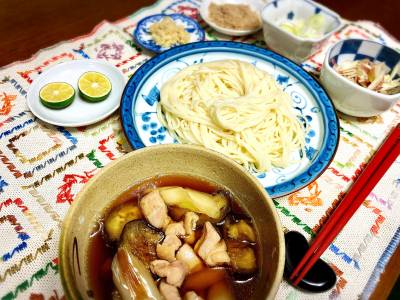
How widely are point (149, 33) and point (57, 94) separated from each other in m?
0.94

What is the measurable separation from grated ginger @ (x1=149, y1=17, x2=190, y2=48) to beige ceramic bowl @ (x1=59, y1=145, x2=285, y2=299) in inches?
57.8

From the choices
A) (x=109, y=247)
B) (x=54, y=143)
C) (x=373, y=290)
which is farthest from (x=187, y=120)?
(x=373, y=290)

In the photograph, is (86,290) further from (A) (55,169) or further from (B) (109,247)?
(A) (55,169)

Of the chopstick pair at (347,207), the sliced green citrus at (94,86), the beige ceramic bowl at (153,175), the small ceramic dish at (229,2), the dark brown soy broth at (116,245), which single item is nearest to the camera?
the beige ceramic bowl at (153,175)

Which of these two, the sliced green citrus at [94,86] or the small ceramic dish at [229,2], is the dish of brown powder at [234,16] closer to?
the small ceramic dish at [229,2]

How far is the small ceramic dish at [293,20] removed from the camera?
2.38m

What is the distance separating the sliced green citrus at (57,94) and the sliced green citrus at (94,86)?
7 centimetres

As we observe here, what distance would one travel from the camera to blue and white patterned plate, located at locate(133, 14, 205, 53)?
97.5 inches

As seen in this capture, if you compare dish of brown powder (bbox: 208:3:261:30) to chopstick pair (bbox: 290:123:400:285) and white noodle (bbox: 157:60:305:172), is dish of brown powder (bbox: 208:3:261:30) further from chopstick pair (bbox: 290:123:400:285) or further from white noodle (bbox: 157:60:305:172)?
chopstick pair (bbox: 290:123:400:285)

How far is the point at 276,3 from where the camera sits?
2625 millimetres

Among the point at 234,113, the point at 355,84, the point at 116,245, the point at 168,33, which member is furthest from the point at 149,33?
the point at 116,245

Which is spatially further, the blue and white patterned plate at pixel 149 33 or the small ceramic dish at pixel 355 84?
the blue and white patterned plate at pixel 149 33

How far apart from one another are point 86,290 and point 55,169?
0.93 m

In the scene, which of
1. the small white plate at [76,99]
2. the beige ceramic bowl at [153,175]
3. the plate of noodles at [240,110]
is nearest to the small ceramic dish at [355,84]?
the plate of noodles at [240,110]
